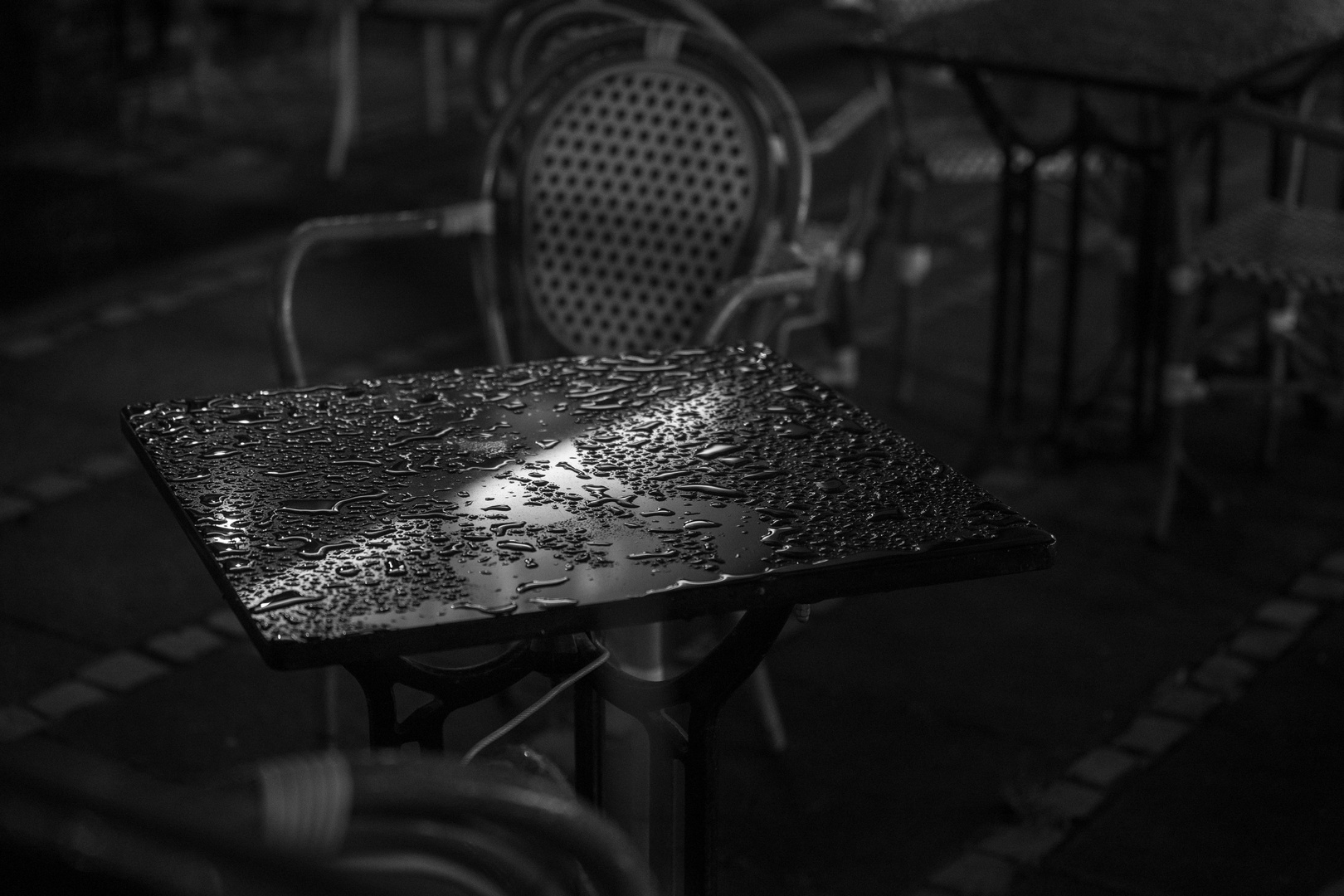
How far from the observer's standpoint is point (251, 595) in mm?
1490

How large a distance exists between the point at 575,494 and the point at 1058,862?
1.20 meters

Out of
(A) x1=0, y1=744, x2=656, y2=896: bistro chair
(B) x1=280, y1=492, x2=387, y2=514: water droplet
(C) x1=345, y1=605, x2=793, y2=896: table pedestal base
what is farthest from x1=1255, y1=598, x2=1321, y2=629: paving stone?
(A) x1=0, y1=744, x2=656, y2=896: bistro chair

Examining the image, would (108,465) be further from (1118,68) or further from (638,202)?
(1118,68)

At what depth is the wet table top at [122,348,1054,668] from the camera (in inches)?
58.9

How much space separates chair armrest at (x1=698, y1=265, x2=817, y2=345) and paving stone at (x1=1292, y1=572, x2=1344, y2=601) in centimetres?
143

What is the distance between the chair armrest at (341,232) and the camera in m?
2.55

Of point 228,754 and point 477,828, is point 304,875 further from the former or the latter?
point 228,754

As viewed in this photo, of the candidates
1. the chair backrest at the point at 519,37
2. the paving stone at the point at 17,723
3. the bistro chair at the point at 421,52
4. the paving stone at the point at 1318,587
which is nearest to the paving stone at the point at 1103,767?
the paving stone at the point at 1318,587

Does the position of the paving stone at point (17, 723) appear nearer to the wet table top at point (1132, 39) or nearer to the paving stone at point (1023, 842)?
the paving stone at point (1023, 842)

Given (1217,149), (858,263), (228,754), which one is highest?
(1217,149)

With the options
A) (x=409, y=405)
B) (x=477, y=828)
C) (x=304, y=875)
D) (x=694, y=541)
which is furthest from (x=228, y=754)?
(x=304, y=875)

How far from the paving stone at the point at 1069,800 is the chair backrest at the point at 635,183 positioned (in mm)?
927

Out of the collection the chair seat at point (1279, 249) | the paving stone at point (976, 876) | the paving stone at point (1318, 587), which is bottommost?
the paving stone at point (976, 876)

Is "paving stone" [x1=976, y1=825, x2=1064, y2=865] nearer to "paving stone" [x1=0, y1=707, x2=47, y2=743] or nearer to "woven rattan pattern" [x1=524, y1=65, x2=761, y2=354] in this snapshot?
"woven rattan pattern" [x1=524, y1=65, x2=761, y2=354]
